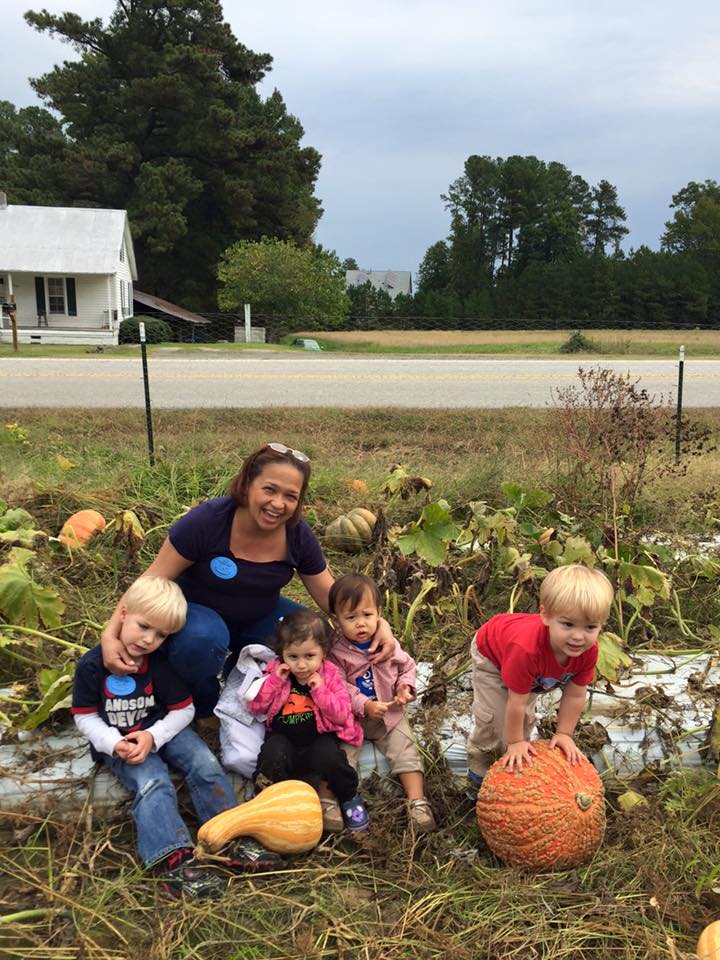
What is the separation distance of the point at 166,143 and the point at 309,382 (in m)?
32.9

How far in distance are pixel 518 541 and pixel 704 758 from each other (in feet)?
4.54

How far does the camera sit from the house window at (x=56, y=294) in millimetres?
32531

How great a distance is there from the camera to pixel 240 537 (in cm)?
299

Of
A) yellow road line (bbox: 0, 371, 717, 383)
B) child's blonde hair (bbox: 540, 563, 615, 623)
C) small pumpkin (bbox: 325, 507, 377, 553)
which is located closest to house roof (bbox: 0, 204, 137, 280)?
yellow road line (bbox: 0, 371, 717, 383)

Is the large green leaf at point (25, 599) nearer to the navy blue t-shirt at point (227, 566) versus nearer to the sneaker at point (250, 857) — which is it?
the navy blue t-shirt at point (227, 566)

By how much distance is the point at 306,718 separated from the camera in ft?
9.24

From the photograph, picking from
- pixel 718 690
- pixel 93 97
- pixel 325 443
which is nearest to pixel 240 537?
pixel 718 690

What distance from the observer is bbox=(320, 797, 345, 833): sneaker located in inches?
106

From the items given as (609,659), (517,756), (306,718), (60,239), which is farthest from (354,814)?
(60,239)

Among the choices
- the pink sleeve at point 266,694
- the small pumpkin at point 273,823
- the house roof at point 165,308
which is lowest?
the small pumpkin at point 273,823

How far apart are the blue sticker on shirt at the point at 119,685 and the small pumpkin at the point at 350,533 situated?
2.02 m

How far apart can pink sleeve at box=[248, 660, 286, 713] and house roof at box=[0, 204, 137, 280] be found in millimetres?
30867

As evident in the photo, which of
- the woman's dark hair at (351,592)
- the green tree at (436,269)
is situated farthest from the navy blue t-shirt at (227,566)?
the green tree at (436,269)

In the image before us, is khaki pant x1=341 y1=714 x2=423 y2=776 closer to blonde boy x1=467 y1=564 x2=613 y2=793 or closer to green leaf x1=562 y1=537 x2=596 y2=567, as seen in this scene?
blonde boy x1=467 y1=564 x2=613 y2=793
